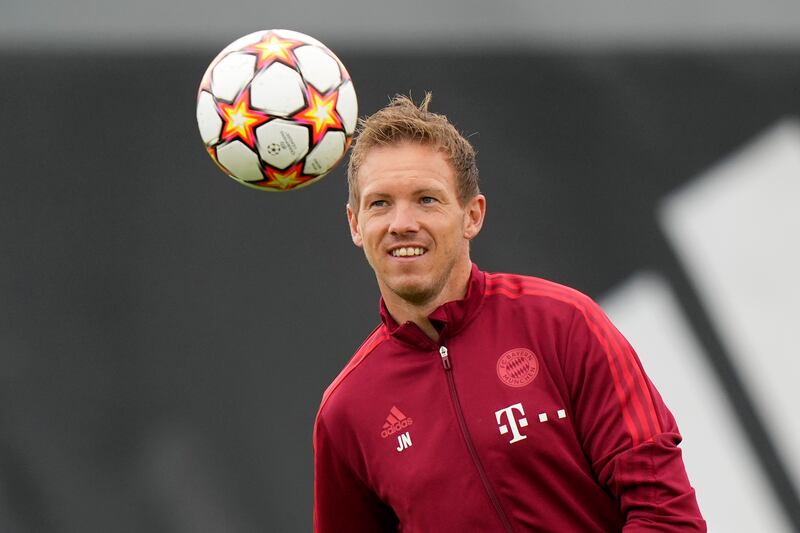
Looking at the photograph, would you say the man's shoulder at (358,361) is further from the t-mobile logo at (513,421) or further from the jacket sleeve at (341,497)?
the t-mobile logo at (513,421)

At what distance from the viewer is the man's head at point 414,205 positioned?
301 cm

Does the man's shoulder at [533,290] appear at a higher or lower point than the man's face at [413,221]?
lower

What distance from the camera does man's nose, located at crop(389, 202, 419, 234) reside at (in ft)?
9.78

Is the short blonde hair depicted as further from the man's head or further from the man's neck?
the man's neck

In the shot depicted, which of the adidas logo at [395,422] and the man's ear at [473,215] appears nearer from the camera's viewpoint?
the adidas logo at [395,422]

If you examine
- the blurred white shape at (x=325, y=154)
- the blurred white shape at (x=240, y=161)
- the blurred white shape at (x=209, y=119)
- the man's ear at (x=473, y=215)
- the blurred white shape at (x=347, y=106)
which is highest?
the blurred white shape at (x=209, y=119)

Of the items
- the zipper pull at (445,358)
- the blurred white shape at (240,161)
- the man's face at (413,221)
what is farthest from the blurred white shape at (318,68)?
the zipper pull at (445,358)

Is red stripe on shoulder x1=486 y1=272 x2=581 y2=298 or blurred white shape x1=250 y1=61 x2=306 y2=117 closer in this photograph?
red stripe on shoulder x1=486 y1=272 x2=581 y2=298

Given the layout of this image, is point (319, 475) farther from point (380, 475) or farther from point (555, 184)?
point (555, 184)

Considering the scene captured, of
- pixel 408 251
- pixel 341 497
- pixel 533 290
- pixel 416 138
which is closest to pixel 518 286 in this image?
pixel 533 290

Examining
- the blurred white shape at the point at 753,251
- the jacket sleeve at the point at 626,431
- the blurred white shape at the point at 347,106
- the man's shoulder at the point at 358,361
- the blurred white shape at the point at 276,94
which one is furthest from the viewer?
the blurred white shape at the point at 753,251

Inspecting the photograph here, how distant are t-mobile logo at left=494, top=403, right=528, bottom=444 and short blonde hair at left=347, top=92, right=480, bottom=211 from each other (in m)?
0.58

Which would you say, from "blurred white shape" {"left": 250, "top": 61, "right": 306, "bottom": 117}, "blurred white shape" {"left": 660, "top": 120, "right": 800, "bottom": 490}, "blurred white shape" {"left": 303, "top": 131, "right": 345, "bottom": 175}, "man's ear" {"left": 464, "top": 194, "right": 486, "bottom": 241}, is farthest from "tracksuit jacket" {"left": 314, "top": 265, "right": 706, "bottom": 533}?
"blurred white shape" {"left": 660, "top": 120, "right": 800, "bottom": 490}

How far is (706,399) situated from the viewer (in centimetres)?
541
